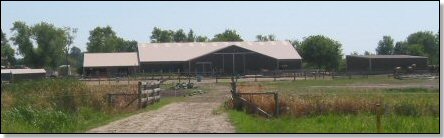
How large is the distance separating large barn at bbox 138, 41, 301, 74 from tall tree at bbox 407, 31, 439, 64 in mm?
28907

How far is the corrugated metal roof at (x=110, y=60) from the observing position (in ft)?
256

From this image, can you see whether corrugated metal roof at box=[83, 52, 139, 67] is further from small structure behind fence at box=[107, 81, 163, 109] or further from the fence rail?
the fence rail

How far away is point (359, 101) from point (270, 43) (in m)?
63.7

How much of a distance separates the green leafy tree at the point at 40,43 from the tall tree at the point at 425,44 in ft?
190

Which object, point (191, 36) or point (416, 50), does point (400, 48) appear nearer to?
point (416, 50)

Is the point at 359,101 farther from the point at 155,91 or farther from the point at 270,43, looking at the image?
the point at 270,43

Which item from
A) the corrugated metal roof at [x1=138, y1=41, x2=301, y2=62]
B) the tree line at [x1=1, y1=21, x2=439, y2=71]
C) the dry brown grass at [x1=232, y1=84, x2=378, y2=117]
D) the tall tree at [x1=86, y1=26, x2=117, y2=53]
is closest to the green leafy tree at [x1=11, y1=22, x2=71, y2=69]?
the tree line at [x1=1, y1=21, x2=439, y2=71]

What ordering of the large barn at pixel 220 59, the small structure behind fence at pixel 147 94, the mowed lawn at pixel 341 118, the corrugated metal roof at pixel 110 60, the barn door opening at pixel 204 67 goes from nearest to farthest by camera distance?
1. the mowed lawn at pixel 341 118
2. the small structure behind fence at pixel 147 94
3. the barn door opening at pixel 204 67
4. the large barn at pixel 220 59
5. the corrugated metal roof at pixel 110 60

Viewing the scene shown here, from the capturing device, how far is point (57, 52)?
4161 inches

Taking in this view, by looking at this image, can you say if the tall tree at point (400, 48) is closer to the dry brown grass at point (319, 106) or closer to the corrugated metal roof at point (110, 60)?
the corrugated metal roof at point (110, 60)

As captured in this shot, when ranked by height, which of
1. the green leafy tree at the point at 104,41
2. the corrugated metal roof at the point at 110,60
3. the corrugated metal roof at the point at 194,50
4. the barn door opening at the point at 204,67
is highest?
the green leafy tree at the point at 104,41

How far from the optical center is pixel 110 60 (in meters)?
80.2

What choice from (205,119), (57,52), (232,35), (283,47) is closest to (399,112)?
(205,119)

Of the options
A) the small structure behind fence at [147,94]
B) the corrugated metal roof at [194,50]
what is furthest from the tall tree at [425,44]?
the small structure behind fence at [147,94]
